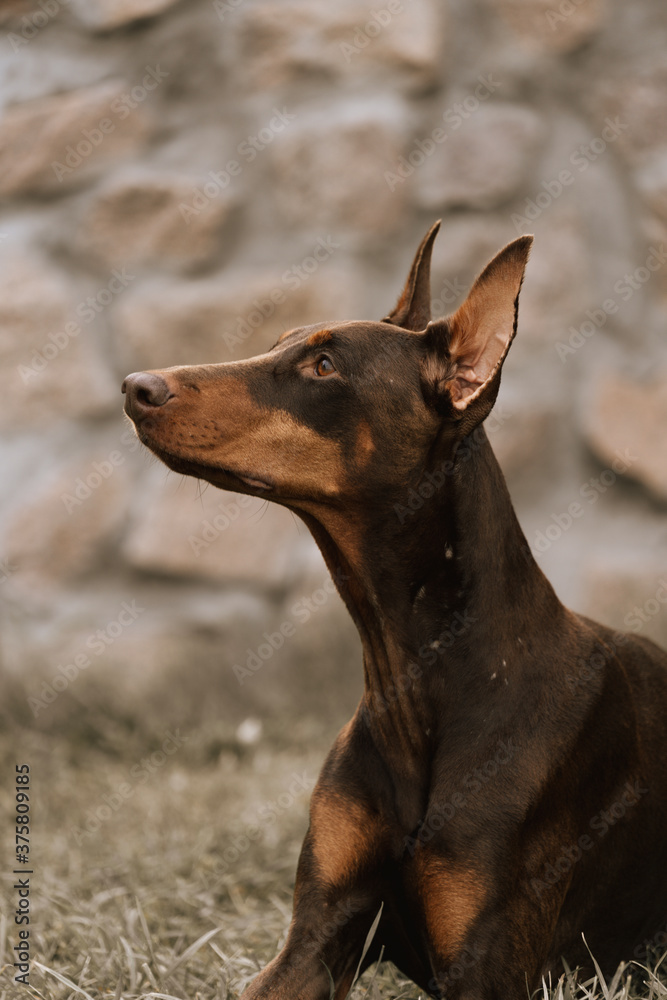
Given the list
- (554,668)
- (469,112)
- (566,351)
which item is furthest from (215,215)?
(554,668)

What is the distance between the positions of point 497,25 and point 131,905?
3722mm

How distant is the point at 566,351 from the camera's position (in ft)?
15.0

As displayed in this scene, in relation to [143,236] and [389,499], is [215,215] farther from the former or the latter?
[389,499]
